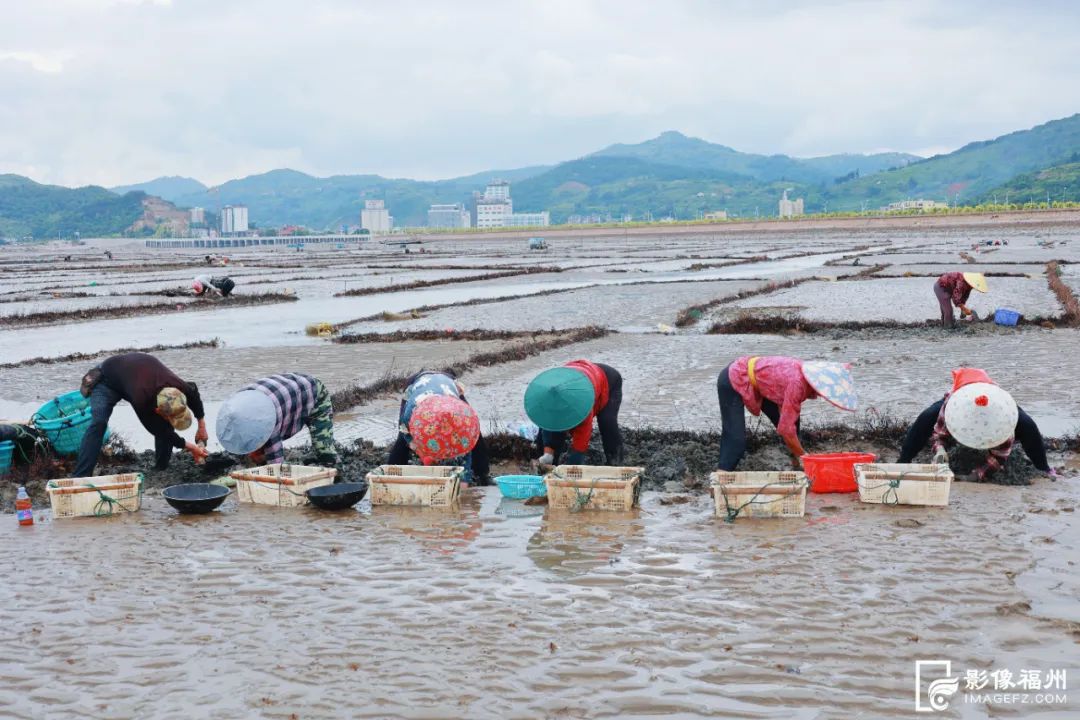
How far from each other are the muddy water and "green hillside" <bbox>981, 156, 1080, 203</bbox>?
5715 inches

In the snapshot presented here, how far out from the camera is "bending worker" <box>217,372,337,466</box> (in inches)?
308

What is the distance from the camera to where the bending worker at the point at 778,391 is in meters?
7.34

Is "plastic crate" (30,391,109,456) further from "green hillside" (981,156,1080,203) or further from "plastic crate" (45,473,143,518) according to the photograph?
"green hillside" (981,156,1080,203)

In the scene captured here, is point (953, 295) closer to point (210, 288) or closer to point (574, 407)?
point (574, 407)

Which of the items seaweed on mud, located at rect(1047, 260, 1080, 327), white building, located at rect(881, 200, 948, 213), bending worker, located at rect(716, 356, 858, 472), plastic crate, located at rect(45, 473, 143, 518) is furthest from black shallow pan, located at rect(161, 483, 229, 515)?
white building, located at rect(881, 200, 948, 213)

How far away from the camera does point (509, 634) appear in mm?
5129

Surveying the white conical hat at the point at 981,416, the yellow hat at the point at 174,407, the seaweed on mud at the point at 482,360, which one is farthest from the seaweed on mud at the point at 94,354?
the white conical hat at the point at 981,416

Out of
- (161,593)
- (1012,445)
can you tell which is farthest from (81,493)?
(1012,445)

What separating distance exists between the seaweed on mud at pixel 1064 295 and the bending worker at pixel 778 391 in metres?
10.6

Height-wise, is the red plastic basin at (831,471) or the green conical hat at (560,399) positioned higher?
the green conical hat at (560,399)

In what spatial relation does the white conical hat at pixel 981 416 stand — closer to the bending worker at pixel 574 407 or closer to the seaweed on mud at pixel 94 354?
the bending worker at pixel 574 407

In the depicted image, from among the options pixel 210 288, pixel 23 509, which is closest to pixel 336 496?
pixel 23 509

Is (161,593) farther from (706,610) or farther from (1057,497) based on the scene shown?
(1057,497)

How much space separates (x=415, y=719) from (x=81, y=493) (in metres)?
4.47
